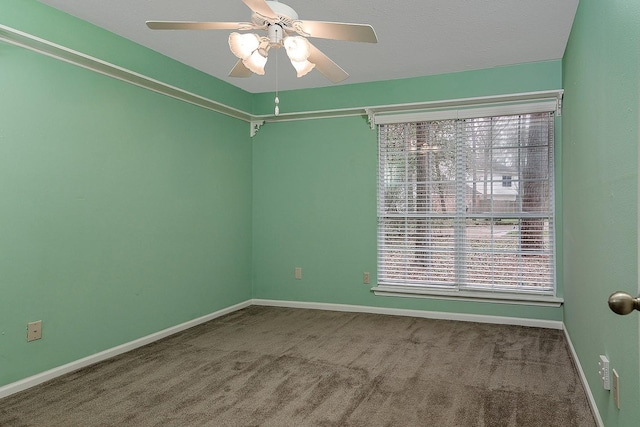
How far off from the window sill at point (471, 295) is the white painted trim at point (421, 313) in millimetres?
152

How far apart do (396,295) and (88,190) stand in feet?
9.96

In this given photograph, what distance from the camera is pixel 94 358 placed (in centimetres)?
327

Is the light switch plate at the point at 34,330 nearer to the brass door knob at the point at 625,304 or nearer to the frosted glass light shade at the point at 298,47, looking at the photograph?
the frosted glass light shade at the point at 298,47

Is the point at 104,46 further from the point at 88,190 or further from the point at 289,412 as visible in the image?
the point at 289,412

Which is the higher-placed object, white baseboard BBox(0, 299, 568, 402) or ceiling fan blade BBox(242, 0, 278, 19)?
ceiling fan blade BBox(242, 0, 278, 19)

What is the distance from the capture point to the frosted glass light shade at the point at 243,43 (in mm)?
2203

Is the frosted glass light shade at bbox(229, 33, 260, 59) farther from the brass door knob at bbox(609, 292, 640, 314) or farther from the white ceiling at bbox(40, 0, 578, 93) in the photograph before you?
the brass door knob at bbox(609, 292, 640, 314)

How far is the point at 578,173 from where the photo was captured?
294 centimetres

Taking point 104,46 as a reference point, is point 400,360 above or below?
below

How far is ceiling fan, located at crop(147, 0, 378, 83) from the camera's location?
2037 mm

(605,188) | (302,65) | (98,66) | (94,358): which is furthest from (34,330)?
(605,188)

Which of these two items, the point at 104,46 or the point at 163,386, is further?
the point at 104,46

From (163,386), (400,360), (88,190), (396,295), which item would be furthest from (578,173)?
(88,190)

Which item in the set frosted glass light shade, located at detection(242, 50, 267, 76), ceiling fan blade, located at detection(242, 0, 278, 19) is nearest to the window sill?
frosted glass light shade, located at detection(242, 50, 267, 76)
